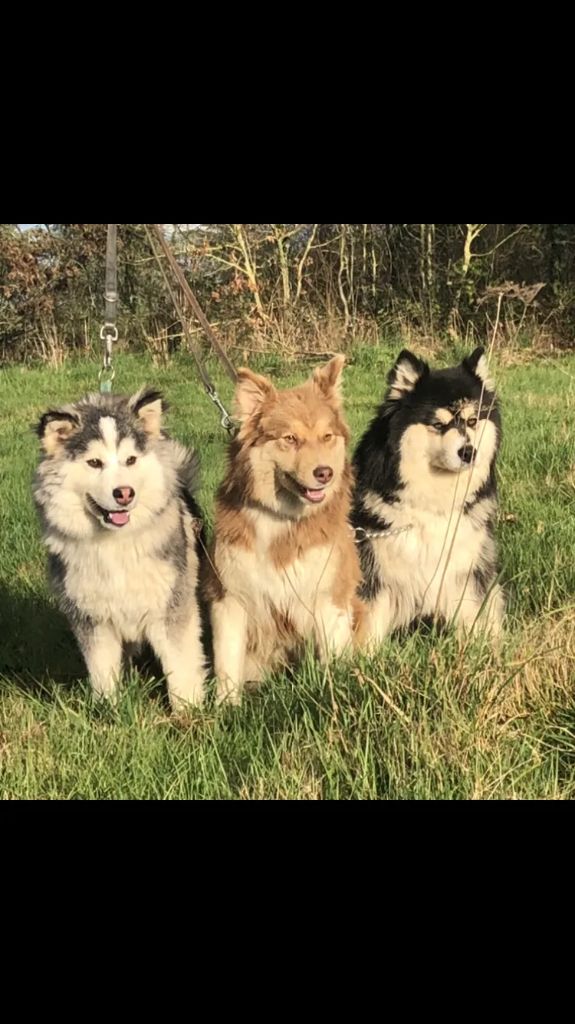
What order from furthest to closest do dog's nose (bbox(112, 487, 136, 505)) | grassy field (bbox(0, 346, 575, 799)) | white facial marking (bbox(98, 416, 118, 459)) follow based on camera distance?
white facial marking (bbox(98, 416, 118, 459)) < dog's nose (bbox(112, 487, 136, 505)) < grassy field (bbox(0, 346, 575, 799))

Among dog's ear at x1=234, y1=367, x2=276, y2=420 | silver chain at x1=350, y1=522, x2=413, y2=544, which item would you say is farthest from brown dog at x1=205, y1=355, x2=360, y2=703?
silver chain at x1=350, y1=522, x2=413, y2=544

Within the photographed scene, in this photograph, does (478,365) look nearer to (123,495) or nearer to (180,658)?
(123,495)

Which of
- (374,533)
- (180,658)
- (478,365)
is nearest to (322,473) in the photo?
(374,533)

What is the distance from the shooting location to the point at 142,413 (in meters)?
3.96

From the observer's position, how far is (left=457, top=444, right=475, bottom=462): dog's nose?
14.5 feet

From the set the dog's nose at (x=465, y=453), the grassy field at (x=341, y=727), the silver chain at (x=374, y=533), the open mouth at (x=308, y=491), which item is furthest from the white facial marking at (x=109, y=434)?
the dog's nose at (x=465, y=453)

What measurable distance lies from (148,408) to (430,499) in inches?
67.9

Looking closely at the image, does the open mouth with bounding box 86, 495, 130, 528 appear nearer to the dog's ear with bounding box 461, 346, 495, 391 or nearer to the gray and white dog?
the gray and white dog

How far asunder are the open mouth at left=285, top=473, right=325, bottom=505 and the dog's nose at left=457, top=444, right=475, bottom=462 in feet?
3.06

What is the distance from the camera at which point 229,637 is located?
4.20 metres

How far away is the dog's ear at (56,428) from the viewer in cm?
378

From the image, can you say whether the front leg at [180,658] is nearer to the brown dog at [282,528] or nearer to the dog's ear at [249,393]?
the brown dog at [282,528]
